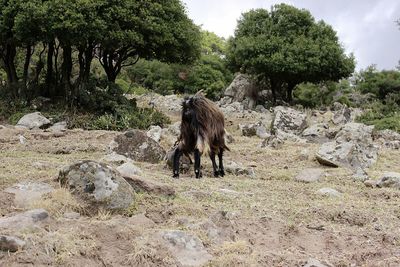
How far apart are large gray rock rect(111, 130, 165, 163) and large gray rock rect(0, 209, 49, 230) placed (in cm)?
400

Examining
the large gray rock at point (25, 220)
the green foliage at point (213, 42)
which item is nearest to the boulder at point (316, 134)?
the large gray rock at point (25, 220)

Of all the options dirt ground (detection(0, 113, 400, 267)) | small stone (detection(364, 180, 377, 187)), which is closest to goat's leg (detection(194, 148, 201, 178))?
dirt ground (detection(0, 113, 400, 267))

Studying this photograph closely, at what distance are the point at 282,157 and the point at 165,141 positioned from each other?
231cm

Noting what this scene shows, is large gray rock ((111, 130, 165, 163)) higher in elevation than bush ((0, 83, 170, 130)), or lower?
lower

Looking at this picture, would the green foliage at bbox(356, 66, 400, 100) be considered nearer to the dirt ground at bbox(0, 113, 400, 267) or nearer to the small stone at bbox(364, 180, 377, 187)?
the small stone at bbox(364, 180, 377, 187)

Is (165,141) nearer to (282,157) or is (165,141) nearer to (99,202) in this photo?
(282,157)

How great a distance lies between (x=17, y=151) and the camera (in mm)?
9344

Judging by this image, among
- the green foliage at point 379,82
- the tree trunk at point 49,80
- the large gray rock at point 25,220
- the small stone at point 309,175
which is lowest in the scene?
the large gray rock at point 25,220

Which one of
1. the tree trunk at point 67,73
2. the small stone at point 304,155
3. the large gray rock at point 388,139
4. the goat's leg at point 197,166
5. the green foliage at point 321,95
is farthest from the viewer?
the green foliage at point 321,95

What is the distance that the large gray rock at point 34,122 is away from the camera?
45.0 ft

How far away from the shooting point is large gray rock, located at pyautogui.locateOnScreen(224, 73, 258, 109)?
83.0 feet

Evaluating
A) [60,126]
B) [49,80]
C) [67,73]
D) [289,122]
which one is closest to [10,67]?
[49,80]

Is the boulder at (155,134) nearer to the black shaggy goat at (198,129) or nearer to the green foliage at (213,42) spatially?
the black shaggy goat at (198,129)

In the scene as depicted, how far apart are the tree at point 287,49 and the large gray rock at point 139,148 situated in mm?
16174
